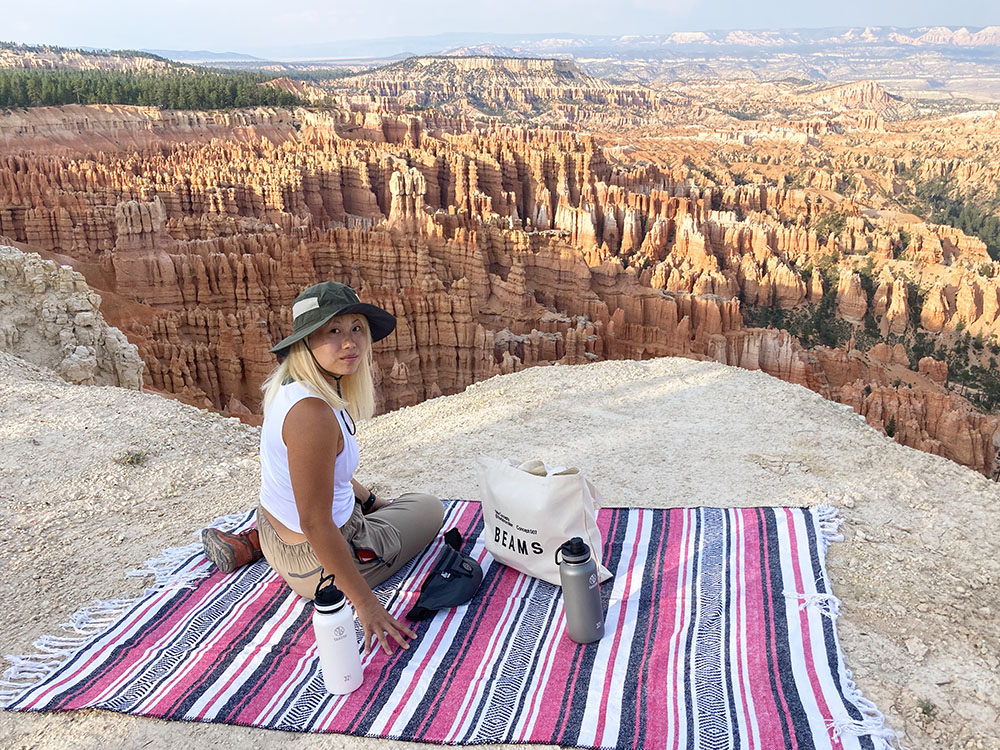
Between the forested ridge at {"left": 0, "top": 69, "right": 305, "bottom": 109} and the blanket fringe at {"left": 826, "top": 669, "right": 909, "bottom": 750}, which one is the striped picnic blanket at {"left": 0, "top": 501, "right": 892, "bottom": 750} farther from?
the forested ridge at {"left": 0, "top": 69, "right": 305, "bottom": 109}

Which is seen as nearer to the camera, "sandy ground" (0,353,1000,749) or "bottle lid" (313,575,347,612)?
"bottle lid" (313,575,347,612)

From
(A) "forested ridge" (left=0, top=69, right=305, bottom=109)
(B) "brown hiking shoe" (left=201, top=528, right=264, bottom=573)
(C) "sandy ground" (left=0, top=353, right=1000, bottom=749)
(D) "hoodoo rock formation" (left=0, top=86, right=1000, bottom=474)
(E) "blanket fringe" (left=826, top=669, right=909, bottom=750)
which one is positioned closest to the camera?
(E) "blanket fringe" (left=826, top=669, right=909, bottom=750)

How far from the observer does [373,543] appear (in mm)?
3850

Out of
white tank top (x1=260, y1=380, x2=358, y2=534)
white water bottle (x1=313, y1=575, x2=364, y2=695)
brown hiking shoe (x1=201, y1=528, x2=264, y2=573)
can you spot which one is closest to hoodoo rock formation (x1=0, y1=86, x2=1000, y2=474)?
brown hiking shoe (x1=201, y1=528, x2=264, y2=573)

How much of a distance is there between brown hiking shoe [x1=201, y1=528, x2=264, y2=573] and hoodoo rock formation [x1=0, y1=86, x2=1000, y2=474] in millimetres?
13483

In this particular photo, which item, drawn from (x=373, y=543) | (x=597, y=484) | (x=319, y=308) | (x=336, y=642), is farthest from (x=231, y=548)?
(x=597, y=484)

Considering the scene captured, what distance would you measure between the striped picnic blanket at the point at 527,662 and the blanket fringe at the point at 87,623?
0.04 ft

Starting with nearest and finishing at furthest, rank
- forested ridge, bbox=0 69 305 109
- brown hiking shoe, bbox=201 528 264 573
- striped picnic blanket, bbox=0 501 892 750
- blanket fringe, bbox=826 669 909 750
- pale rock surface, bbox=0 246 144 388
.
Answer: blanket fringe, bbox=826 669 909 750
striped picnic blanket, bbox=0 501 892 750
brown hiking shoe, bbox=201 528 264 573
pale rock surface, bbox=0 246 144 388
forested ridge, bbox=0 69 305 109

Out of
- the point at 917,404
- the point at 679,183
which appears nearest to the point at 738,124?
the point at 679,183

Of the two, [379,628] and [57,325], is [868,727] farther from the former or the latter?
[57,325]

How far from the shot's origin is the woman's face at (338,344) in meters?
3.36

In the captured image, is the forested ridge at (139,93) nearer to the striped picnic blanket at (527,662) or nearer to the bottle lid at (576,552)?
the striped picnic blanket at (527,662)

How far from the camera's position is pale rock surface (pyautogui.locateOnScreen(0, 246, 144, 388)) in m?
9.94

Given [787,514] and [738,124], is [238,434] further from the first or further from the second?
[738,124]
